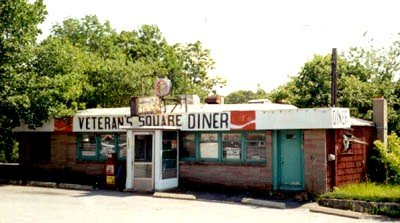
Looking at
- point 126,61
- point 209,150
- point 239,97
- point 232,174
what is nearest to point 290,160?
point 232,174

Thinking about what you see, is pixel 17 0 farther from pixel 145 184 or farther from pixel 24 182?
pixel 145 184

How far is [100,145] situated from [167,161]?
13.2 ft

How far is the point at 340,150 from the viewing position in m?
19.0

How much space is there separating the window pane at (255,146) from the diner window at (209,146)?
1.39 metres

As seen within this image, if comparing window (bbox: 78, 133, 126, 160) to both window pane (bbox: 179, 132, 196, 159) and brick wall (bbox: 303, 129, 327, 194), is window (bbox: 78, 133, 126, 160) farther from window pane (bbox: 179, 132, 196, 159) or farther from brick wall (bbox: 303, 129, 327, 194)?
brick wall (bbox: 303, 129, 327, 194)

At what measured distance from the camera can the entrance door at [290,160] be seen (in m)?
18.7

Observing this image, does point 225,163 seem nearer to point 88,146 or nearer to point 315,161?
point 315,161

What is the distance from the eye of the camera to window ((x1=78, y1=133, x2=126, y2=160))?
2256 cm

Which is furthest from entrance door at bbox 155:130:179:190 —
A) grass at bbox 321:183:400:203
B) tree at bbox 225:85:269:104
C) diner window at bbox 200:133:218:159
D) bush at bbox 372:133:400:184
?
tree at bbox 225:85:269:104

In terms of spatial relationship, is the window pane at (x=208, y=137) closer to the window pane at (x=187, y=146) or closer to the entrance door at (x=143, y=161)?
the window pane at (x=187, y=146)

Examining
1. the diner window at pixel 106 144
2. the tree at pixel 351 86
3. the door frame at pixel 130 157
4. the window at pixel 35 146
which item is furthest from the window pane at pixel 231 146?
the tree at pixel 351 86

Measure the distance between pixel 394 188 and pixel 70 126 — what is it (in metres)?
14.0

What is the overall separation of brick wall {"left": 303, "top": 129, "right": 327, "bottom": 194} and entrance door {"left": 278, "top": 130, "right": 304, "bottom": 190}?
0.30 metres

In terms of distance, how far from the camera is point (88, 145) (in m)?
23.6
